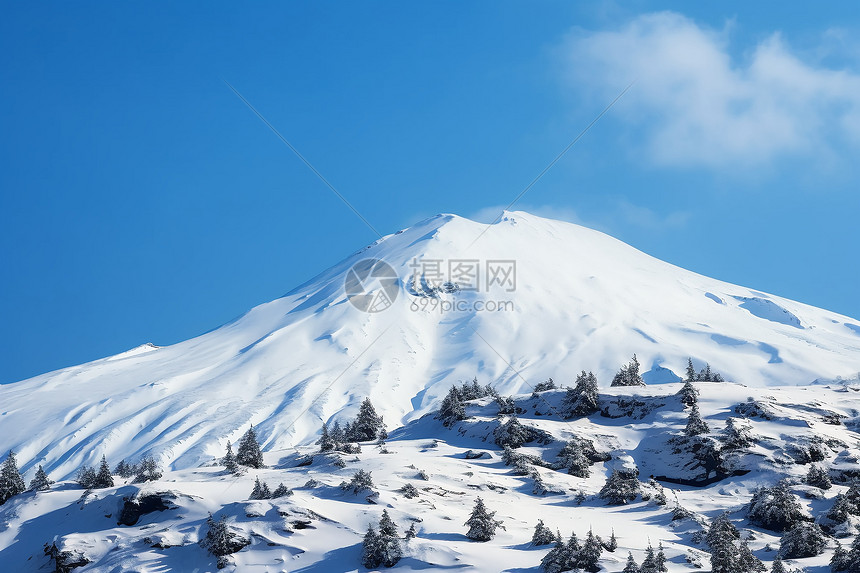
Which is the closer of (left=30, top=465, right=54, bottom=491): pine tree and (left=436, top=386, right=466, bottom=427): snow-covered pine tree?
(left=30, top=465, right=54, bottom=491): pine tree

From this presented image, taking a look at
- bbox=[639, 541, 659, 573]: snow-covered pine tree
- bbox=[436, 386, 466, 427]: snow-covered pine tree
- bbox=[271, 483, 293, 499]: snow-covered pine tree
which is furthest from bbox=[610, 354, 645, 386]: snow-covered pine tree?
bbox=[639, 541, 659, 573]: snow-covered pine tree

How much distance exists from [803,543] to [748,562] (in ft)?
14.6

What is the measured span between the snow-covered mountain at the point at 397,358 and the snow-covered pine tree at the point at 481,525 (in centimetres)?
7763

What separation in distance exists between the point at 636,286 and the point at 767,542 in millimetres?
166441

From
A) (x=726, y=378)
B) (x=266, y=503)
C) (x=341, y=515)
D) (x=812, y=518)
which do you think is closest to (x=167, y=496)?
(x=266, y=503)

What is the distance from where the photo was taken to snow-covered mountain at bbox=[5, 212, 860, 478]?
411 ft

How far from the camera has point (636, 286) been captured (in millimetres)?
197375

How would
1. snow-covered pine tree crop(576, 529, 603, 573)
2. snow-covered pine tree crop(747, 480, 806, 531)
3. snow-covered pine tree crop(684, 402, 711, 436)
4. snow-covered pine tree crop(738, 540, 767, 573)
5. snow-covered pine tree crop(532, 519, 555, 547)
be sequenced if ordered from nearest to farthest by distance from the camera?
snow-covered pine tree crop(738, 540, 767, 573), snow-covered pine tree crop(576, 529, 603, 573), snow-covered pine tree crop(532, 519, 555, 547), snow-covered pine tree crop(747, 480, 806, 531), snow-covered pine tree crop(684, 402, 711, 436)

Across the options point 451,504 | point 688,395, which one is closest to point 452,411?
point 688,395

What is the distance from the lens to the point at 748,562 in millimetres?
31062

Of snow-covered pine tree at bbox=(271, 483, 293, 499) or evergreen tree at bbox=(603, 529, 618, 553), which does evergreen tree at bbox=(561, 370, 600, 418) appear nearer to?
evergreen tree at bbox=(603, 529, 618, 553)

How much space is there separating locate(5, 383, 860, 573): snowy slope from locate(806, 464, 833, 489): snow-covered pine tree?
504 millimetres

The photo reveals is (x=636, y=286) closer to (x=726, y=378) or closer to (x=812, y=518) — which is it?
(x=726, y=378)

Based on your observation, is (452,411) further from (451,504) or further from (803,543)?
(803,543)
